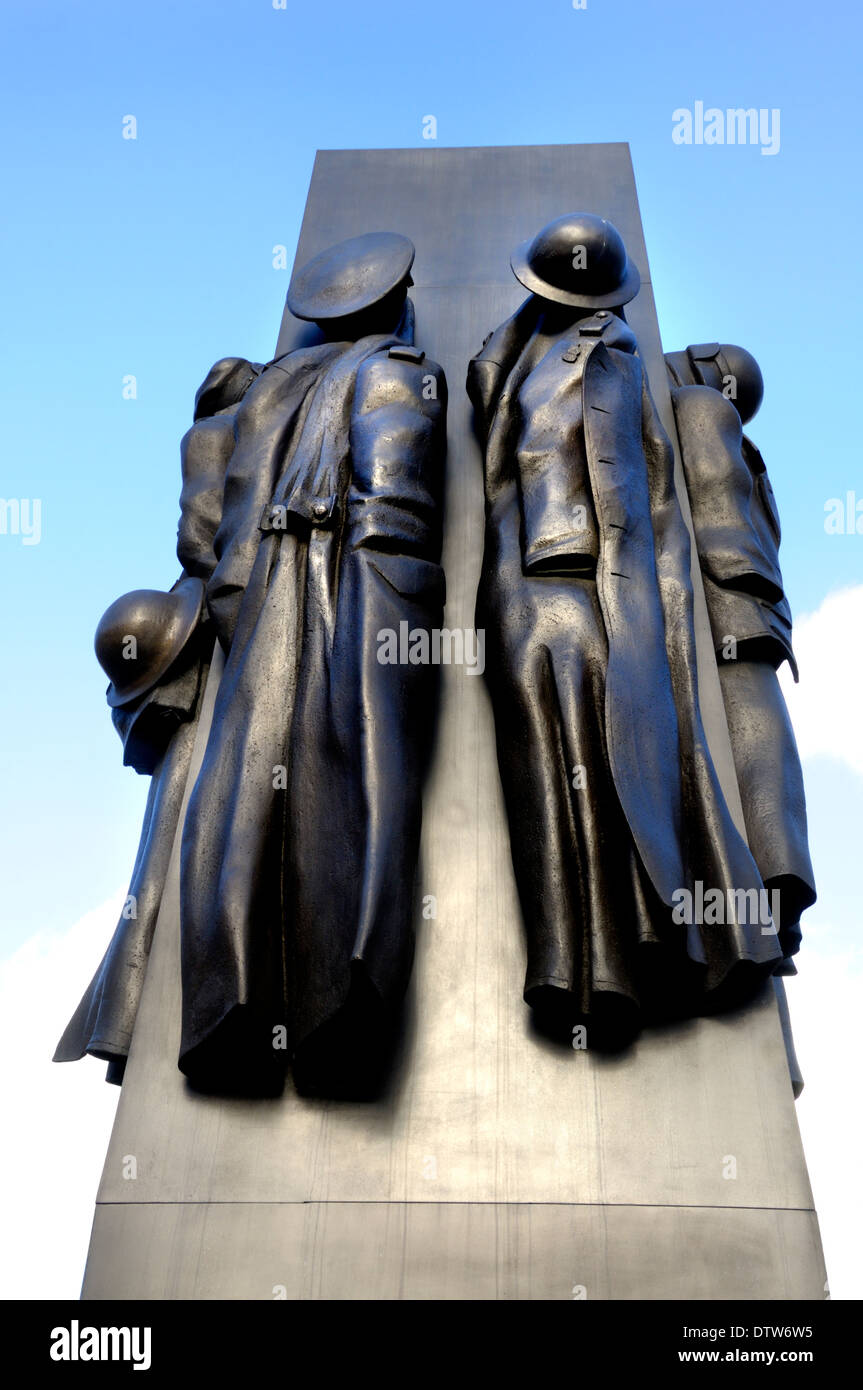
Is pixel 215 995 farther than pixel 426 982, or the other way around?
pixel 426 982

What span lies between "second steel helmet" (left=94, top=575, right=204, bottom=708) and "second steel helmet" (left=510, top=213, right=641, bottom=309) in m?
2.61

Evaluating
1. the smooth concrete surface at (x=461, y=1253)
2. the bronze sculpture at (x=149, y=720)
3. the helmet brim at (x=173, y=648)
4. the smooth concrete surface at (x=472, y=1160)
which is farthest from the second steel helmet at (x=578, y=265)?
the smooth concrete surface at (x=461, y=1253)

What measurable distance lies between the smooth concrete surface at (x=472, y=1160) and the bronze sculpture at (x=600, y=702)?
291mm

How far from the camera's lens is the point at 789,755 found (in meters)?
7.02

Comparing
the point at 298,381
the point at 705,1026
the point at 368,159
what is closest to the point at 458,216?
the point at 368,159

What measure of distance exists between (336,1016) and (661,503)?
10.6ft

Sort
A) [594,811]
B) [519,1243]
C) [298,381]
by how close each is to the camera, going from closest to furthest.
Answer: [519,1243]
[594,811]
[298,381]

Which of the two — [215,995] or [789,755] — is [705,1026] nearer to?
[789,755]

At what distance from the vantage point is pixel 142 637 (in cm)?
743

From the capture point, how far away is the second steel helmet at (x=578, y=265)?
7.76 m

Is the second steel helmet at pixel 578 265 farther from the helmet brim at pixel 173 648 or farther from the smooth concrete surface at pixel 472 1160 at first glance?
the smooth concrete surface at pixel 472 1160

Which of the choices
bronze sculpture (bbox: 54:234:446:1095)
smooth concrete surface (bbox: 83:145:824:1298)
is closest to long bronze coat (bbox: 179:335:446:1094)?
bronze sculpture (bbox: 54:234:446:1095)

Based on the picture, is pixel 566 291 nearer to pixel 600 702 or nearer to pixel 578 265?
pixel 578 265

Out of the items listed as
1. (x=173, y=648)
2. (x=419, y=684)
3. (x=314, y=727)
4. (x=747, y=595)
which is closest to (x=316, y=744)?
(x=314, y=727)
